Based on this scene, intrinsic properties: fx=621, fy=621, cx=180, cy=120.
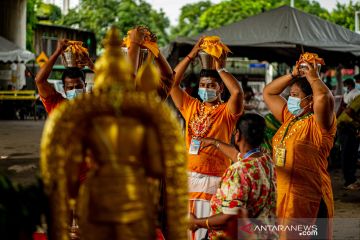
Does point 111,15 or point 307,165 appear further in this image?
point 111,15

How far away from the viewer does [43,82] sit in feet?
16.6

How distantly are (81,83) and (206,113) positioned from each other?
1069 millimetres

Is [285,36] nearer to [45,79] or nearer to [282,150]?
[282,150]

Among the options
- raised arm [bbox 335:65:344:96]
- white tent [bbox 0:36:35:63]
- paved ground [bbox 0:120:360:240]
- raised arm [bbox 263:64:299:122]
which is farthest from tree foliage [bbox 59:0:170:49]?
raised arm [bbox 263:64:299:122]

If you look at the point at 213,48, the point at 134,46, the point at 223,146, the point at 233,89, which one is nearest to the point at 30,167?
the point at 213,48

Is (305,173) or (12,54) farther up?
(12,54)

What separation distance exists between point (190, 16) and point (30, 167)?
1920 inches

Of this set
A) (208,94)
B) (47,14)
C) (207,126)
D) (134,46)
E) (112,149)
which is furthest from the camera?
(47,14)

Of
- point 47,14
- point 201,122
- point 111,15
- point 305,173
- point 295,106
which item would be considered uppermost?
point 47,14

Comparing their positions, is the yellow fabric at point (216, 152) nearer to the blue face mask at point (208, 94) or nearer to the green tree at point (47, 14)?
the blue face mask at point (208, 94)

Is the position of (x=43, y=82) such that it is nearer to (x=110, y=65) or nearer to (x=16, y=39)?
(x=110, y=65)

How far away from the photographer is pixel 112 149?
273 cm

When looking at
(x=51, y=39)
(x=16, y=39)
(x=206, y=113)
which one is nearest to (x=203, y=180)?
(x=206, y=113)

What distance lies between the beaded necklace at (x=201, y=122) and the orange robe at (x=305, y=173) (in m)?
0.70
